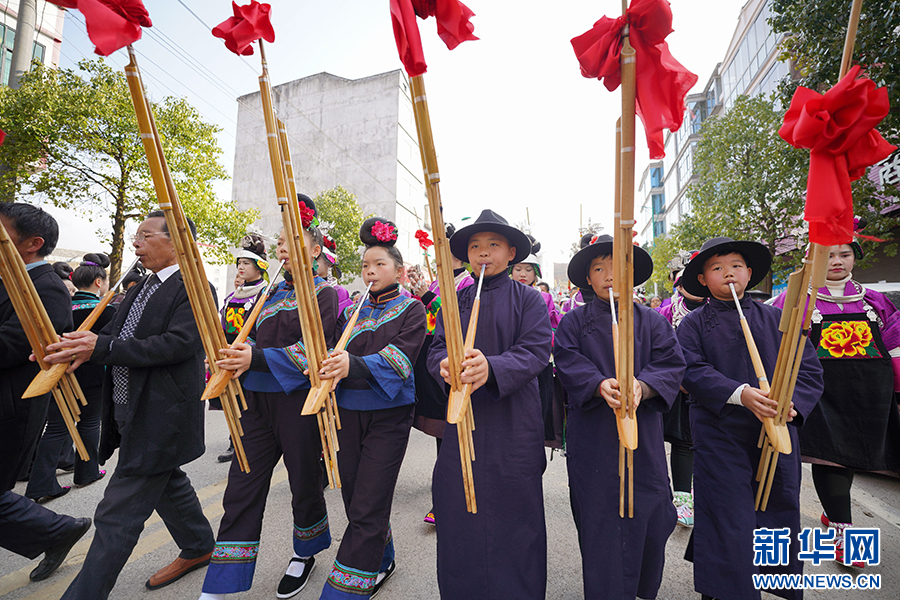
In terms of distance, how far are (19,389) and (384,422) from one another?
1.89m

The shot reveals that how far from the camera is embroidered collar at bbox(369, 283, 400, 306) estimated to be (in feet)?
8.13

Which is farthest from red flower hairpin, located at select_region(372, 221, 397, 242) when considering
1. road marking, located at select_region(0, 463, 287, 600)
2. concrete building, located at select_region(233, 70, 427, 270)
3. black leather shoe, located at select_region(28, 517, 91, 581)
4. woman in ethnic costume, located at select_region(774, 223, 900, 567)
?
concrete building, located at select_region(233, 70, 427, 270)

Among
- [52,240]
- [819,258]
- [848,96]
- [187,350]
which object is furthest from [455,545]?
[52,240]

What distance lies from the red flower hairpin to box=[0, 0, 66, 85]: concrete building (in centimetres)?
1443

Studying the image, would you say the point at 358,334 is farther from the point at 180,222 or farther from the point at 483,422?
the point at 180,222

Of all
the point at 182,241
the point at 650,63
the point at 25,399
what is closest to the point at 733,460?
the point at 650,63

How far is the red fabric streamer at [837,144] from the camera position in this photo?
58.4 inches

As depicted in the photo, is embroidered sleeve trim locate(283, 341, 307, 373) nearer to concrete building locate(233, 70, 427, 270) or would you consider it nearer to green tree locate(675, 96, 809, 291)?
green tree locate(675, 96, 809, 291)

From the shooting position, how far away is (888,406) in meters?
2.72

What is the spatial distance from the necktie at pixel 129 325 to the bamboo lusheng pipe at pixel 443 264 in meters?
1.75

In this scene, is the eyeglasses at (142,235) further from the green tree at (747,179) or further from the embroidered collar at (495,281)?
the green tree at (747,179)

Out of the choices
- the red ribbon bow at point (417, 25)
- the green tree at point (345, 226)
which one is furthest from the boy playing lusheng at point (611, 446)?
the green tree at point (345, 226)

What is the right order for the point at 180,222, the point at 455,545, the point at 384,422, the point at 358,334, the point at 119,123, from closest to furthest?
the point at 180,222, the point at 455,545, the point at 384,422, the point at 358,334, the point at 119,123

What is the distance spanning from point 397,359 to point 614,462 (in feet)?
3.78
